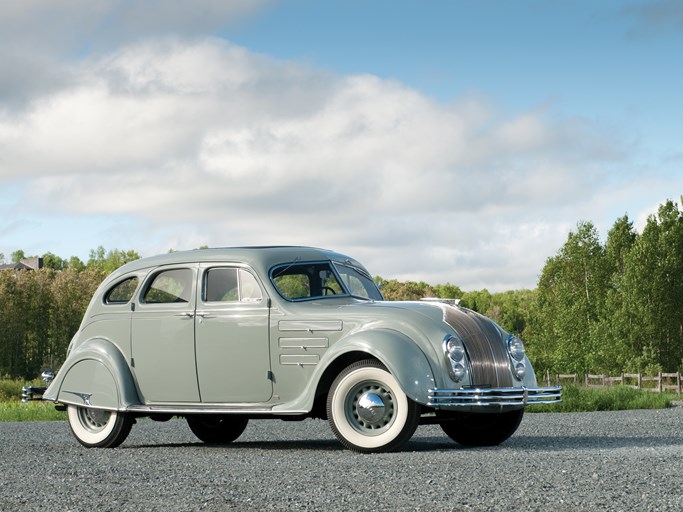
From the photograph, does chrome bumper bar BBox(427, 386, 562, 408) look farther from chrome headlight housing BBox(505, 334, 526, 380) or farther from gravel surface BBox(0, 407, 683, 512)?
gravel surface BBox(0, 407, 683, 512)

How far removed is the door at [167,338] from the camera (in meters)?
10.9

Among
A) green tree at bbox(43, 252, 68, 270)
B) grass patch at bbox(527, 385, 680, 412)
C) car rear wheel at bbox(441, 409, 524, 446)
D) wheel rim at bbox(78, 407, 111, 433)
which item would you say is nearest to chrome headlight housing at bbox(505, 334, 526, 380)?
car rear wheel at bbox(441, 409, 524, 446)

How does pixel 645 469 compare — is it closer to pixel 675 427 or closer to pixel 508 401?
pixel 508 401

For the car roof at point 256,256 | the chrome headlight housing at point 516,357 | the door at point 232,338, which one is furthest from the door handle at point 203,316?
the chrome headlight housing at point 516,357

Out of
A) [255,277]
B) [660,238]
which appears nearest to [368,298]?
[255,277]

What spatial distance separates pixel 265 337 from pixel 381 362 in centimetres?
143

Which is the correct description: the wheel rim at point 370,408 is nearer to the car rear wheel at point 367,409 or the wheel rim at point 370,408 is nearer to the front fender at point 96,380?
the car rear wheel at point 367,409

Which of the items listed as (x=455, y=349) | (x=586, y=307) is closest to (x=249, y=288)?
(x=455, y=349)

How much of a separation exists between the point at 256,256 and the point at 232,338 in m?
0.96

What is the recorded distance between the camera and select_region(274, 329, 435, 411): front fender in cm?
930

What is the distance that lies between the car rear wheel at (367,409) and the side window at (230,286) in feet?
5.05

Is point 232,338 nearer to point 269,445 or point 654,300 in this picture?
point 269,445

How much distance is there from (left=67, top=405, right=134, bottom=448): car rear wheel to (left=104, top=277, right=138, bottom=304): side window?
4.34ft

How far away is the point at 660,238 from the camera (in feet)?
181
